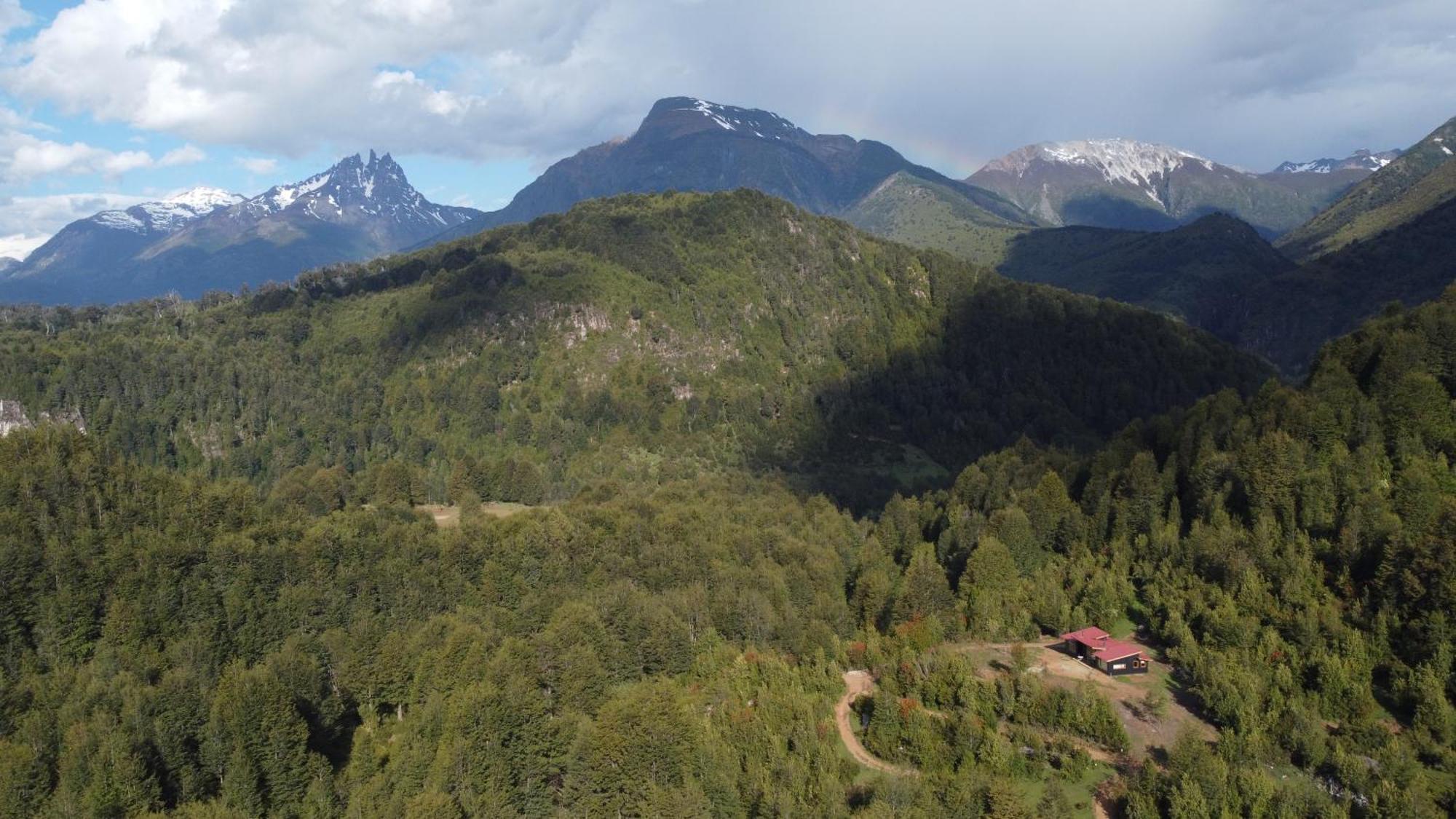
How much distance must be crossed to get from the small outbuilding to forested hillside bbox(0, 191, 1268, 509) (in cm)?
7071

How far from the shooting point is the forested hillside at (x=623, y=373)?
152 m

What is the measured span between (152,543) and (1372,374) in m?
104

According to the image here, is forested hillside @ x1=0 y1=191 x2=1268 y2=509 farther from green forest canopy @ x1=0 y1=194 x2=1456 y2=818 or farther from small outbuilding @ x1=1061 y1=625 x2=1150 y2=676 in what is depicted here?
small outbuilding @ x1=1061 y1=625 x2=1150 y2=676

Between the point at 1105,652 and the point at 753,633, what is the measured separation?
27857mm

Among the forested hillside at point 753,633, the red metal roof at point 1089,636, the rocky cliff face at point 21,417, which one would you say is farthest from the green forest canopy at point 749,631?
the rocky cliff face at point 21,417

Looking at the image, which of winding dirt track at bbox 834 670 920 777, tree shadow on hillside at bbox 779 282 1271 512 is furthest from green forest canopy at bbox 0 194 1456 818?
tree shadow on hillside at bbox 779 282 1271 512

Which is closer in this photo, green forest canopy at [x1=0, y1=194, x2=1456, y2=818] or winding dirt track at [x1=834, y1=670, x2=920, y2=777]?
green forest canopy at [x1=0, y1=194, x2=1456, y2=818]

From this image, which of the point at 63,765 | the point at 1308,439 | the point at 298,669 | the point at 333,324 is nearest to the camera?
the point at 63,765

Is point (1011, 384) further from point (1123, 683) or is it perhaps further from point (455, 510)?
point (1123, 683)

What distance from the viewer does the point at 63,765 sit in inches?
1967

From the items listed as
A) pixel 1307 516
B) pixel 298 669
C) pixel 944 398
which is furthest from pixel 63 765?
pixel 944 398

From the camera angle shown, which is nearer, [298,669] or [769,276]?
[298,669]

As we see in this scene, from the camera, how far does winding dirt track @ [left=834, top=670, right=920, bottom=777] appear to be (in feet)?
168

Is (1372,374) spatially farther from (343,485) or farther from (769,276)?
(769,276)
